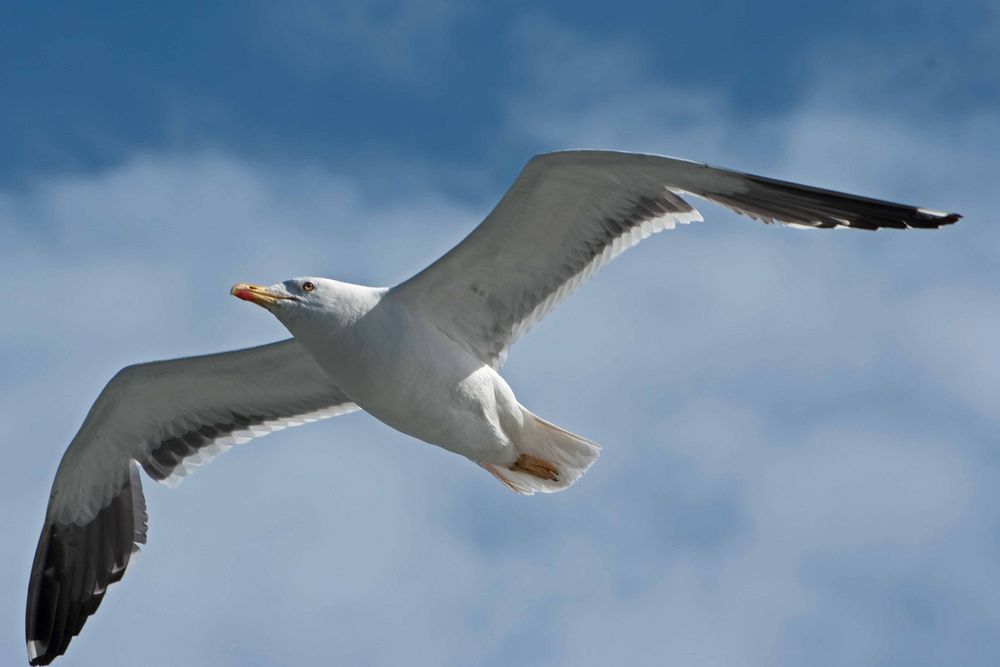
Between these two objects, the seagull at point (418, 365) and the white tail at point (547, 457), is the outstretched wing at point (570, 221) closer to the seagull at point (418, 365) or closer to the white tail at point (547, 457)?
the seagull at point (418, 365)

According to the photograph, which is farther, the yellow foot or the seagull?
the yellow foot

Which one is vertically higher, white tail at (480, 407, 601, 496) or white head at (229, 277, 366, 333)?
white head at (229, 277, 366, 333)

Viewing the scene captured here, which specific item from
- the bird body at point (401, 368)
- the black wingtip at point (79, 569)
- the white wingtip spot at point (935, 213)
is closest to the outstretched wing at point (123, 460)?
the black wingtip at point (79, 569)

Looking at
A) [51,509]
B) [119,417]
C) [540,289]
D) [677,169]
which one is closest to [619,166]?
[677,169]

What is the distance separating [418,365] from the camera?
9750mm

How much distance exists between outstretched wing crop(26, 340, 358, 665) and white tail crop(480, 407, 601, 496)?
1.55m

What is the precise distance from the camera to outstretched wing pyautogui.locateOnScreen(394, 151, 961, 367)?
9.62 metres

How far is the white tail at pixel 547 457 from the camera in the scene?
10391mm

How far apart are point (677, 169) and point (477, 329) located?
1.87 meters

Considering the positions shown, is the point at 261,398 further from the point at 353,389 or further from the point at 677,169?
the point at 677,169

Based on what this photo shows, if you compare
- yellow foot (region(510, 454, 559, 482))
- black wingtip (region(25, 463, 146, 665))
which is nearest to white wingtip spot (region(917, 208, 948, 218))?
yellow foot (region(510, 454, 559, 482))

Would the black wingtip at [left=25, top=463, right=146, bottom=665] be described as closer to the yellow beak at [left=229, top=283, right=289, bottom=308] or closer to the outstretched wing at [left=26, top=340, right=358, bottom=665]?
the outstretched wing at [left=26, top=340, right=358, bottom=665]

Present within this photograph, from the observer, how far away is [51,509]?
11734mm

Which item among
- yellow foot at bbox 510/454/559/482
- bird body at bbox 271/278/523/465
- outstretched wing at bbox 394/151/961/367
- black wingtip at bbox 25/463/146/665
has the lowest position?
black wingtip at bbox 25/463/146/665
